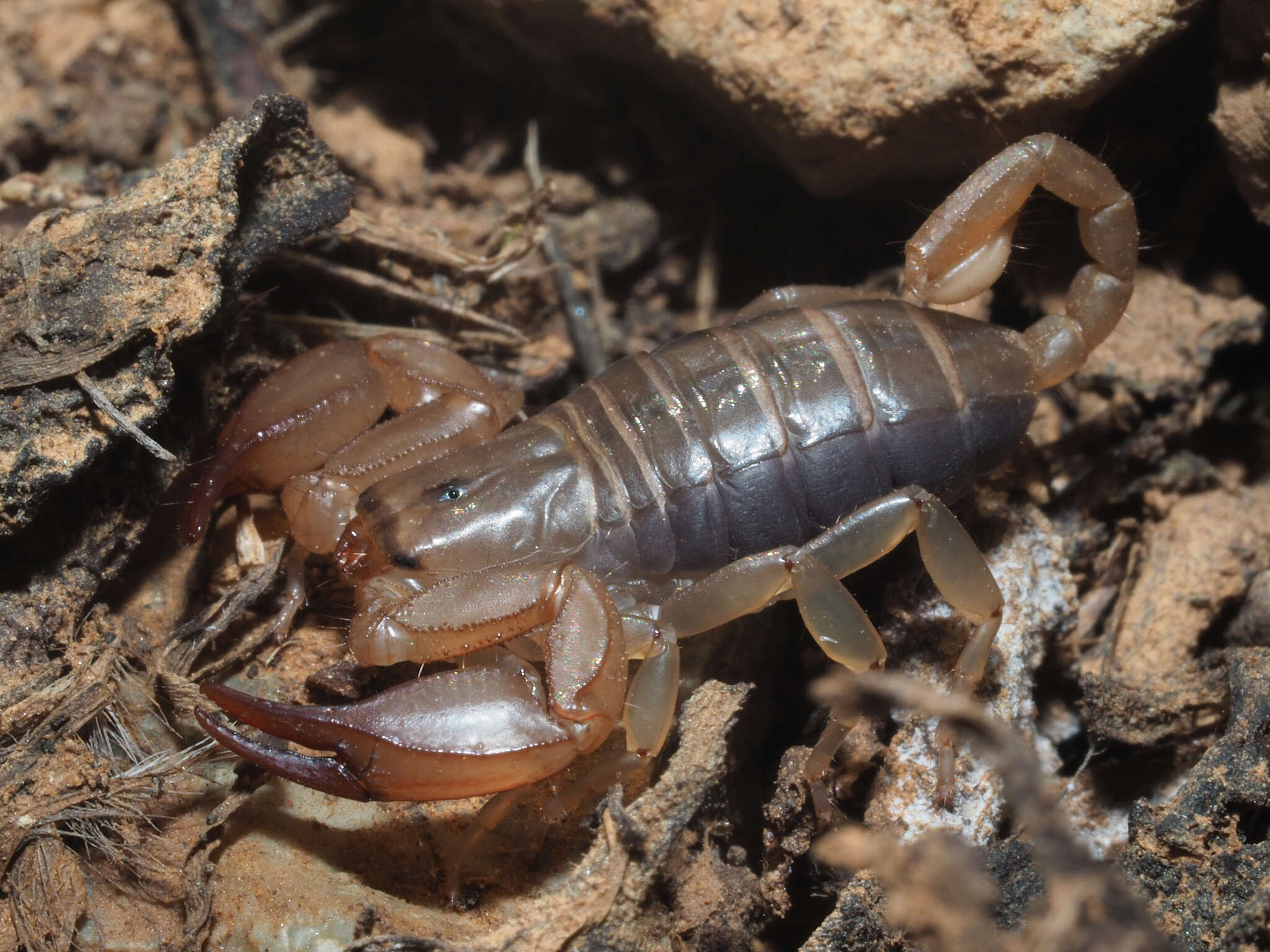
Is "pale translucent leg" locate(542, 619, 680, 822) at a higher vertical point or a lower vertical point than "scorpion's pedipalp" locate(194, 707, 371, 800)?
lower

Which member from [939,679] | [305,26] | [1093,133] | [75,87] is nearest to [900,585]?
[939,679]

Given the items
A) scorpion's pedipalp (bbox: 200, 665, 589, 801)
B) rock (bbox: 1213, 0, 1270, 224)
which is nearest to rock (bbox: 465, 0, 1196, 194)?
rock (bbox: 1213, 0, 1270, 224)

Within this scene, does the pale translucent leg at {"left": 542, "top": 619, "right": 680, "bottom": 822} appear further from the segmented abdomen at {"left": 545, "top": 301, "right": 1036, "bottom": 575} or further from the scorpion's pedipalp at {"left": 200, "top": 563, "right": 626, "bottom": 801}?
the segmented abdomen at {"left": 545, "top": 301, "right": 1036, "bottom": 575}

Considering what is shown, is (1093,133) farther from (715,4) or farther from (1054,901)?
(1054,901)

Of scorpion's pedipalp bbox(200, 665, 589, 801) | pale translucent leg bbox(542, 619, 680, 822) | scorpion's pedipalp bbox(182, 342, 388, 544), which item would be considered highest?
scorpion's pedipalp bbox(182, 342, 388, 544)

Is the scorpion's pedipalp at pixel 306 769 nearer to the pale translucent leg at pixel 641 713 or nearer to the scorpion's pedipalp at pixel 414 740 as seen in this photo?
the scorpion's pedipalp at pixel 414 740

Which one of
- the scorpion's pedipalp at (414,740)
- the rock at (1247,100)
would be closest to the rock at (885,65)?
the rock at (1247,100)

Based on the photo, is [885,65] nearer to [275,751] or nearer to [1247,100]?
[1247,100]

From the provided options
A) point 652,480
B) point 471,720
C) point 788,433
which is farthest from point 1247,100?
point 471,720
